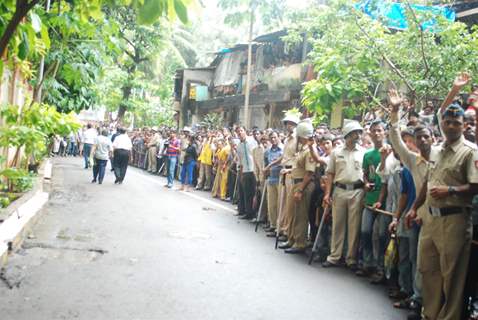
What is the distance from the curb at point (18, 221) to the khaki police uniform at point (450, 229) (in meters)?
4.86

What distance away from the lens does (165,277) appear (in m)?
6.48

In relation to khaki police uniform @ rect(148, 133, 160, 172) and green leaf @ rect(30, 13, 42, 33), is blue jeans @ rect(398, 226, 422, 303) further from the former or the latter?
khaki police uniform @ rect(148, 133, 160, 172)

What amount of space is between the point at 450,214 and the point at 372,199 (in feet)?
7.99

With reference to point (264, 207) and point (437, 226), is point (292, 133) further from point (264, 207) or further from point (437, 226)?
point (437, 226)

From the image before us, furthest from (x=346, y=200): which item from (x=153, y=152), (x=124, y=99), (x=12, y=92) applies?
(x=124, y=99)

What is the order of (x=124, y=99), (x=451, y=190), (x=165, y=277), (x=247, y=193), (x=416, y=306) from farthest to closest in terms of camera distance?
(x=124, y=99) < (x=247, y=193) < (x=165, y=277) < (x=416, y=306) < (x=451, y=190)

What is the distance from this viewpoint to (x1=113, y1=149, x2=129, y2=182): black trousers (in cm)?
1641

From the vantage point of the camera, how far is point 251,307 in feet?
18.2

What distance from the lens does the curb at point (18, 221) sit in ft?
22.1

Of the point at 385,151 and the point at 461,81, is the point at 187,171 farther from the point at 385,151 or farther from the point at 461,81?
the point at 461,81

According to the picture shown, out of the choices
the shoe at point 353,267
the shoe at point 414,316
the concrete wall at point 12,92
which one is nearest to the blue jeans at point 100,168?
the concrete wall at point 12,92

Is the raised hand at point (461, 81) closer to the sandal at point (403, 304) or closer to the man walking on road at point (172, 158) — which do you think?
the sandal at point (403, 304)

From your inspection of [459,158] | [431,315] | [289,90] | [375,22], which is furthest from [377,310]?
[289,90]

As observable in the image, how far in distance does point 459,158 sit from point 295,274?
303cm
